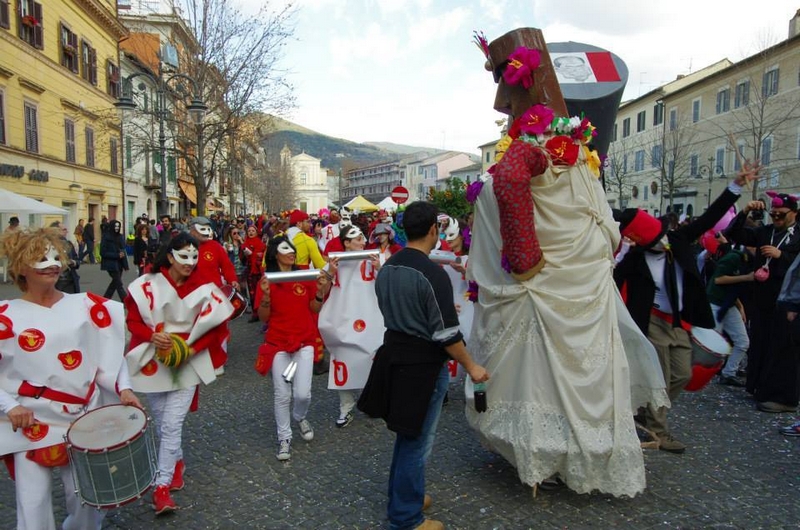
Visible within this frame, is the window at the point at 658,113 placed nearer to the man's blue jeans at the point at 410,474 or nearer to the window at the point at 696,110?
the window at the point at 696,110

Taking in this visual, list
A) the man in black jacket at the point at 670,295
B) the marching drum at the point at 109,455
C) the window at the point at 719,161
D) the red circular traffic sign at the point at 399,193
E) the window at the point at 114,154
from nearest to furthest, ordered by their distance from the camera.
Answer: the marching drum at the point at 109,455, the man in black jacket at the point at 670,295, the red circular traffic sign at the point at 399,193, the window at the point at 114,154, the window at the point at 719,161

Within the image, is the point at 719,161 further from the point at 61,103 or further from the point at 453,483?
the point at 453,483

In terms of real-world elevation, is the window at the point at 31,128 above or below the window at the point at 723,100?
below

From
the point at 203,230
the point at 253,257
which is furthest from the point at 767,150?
the point at 203,230

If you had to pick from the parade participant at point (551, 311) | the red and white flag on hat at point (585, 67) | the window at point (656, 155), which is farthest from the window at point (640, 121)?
the parade participant at point (551, 311)

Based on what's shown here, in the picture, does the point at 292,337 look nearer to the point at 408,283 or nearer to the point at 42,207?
the point at 408,283

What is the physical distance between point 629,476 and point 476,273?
59.4 inches

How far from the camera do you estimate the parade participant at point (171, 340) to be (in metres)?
3.89

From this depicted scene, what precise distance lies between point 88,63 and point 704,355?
29.5 meters

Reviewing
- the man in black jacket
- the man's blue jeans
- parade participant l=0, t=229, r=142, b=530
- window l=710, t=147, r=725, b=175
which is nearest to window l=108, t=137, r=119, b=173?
parade participant l=0, t=229, r=142, b=530

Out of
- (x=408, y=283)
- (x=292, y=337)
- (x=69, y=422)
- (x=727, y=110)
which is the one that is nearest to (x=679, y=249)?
(x=408, y=283)

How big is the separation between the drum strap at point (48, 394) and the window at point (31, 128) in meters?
22.9

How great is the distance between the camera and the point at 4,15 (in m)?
20.0

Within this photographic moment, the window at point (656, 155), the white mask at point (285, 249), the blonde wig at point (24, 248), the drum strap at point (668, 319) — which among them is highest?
the window at point (656, 155)
